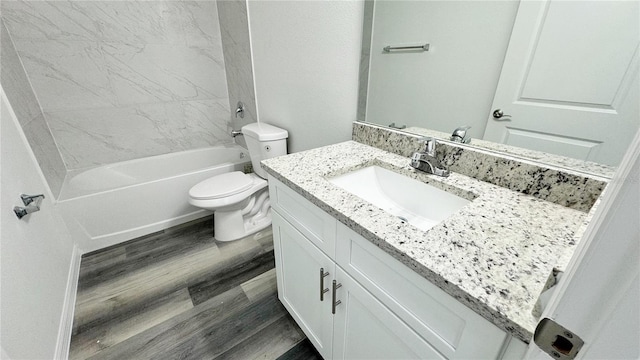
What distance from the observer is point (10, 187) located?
A: 1142 millimetres

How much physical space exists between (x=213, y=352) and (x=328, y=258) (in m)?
0.85

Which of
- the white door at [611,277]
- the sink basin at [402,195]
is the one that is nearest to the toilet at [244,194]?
the sink basin at [402,195]

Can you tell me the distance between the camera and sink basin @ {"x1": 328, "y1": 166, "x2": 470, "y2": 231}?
93cm

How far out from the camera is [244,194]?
1.87m

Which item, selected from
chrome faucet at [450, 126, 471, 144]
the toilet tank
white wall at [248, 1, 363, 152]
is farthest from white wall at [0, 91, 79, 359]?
chrome faucet at [450, 126, 471, 144]

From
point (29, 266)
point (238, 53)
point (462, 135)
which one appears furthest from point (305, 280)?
point (238, 53)

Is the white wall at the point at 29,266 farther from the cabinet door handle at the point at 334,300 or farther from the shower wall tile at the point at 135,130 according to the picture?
the cabinet door handle at the point at 334,300

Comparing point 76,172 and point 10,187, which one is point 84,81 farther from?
point 10,187

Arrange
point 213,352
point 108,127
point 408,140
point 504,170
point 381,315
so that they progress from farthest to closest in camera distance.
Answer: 1. point 108,127
2. point 213,352
3. point 408,140
4. point 504,170
5. point 381,315

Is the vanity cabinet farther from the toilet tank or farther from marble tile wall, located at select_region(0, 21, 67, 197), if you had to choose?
marble tile wall, located at select_region(0, 21, 67, 197)

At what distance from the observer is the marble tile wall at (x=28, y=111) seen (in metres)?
1.59

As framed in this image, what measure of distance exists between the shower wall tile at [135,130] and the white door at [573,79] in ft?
8.36

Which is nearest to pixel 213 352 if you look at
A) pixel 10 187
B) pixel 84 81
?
pixel 10 187

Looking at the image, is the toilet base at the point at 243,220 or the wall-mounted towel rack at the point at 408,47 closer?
the wall-mounted towel rack at the point at 408,47
